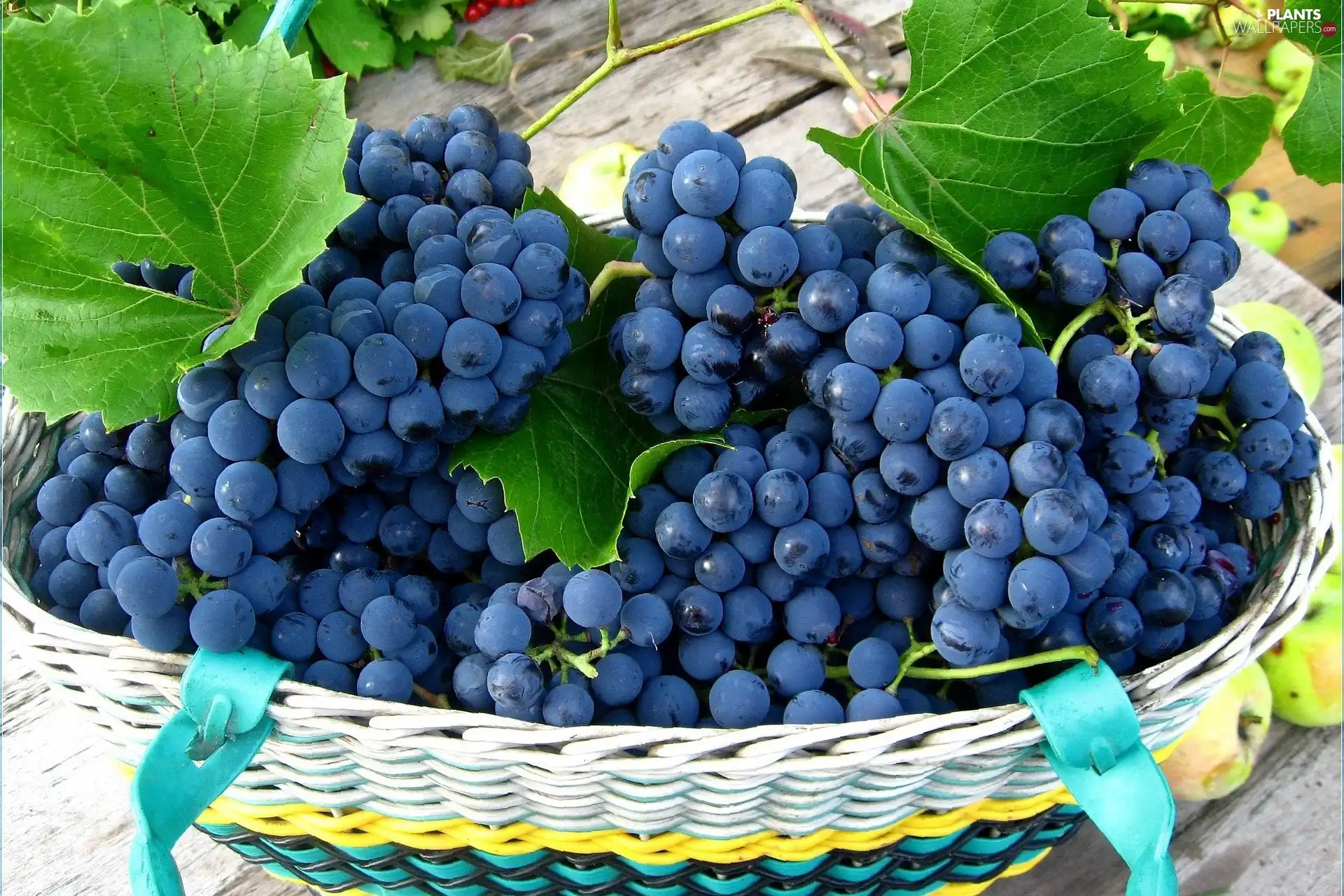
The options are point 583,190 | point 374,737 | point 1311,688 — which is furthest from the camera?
point 583,190

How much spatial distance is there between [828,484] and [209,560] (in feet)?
1.29

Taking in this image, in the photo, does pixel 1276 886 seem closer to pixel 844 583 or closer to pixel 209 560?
pixel 844 583

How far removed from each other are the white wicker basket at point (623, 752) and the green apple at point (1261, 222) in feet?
3.50

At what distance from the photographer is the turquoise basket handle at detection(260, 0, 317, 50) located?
0.71 meters

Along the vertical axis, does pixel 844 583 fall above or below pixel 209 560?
below

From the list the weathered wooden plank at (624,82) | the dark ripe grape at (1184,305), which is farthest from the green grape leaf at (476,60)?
the dark ripe grape at (1184,305)

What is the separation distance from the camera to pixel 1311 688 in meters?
1.05

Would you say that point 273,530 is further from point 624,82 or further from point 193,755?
point 624,82

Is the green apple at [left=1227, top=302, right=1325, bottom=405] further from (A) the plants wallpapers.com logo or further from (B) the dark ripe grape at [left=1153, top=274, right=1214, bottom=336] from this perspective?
(B) the dark ripe grape at [left=1153, top=274, right=1214, bottom=336]

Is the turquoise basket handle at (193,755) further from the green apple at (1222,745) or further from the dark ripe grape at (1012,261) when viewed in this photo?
the green apple at (1222,745)

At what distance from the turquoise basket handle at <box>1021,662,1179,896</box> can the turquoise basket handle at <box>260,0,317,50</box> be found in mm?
662

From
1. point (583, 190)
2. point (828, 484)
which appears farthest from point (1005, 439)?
point (583, 190)

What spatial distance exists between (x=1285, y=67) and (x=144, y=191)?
6.79 feet

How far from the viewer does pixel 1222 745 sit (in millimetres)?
986
